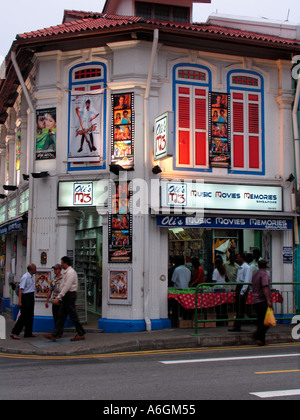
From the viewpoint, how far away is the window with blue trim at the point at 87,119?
13648 mm

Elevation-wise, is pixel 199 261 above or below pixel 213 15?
below

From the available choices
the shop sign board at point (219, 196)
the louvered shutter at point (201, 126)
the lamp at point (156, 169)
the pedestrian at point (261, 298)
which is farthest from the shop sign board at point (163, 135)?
the pedestrian at point (261, 298)

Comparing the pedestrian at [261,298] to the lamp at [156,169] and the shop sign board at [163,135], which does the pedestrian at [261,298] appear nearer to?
the shop sign board at [163,135]

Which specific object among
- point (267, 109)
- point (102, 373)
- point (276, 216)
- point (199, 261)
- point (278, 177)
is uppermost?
point (267, 109)

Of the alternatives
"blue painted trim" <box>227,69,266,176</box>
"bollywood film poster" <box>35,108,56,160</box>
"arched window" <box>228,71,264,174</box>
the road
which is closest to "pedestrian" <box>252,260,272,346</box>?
the road

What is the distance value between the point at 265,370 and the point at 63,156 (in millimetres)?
7880

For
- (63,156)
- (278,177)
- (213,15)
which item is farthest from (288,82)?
(63,156)

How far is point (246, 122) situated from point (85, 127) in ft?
14.4

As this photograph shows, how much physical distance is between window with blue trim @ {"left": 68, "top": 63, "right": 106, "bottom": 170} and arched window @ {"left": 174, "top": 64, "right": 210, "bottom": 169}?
1959 millimetres

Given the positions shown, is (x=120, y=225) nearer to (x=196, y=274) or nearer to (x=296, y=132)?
(x=196, y=274)

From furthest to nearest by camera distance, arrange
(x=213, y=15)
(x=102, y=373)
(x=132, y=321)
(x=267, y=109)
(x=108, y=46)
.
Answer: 1. (x=213, y=15)
2. (x=267, y=109)
3. (x=108, y=46)
4. (x=132, y=321)
5. (x=102, y=373)

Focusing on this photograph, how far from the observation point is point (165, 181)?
13297 mm

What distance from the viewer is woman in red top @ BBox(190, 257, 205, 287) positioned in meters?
13.5
